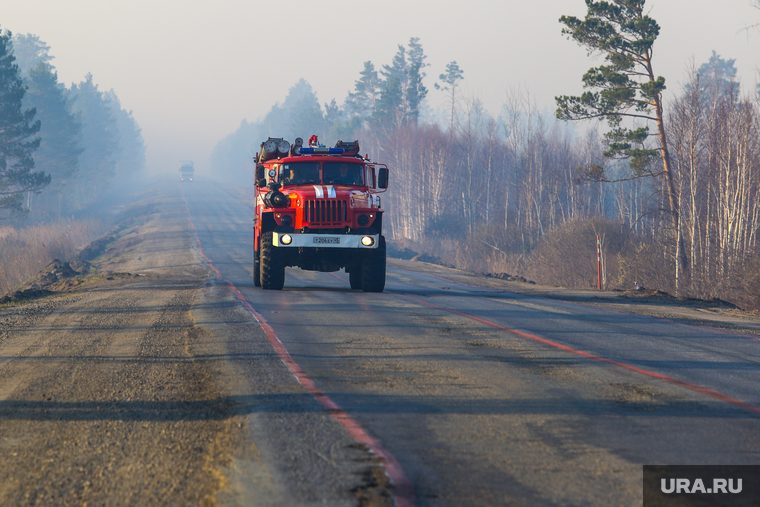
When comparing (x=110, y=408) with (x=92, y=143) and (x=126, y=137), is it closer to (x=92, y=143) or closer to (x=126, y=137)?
(x=92, y=143)

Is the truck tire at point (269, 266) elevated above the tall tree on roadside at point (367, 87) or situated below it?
below

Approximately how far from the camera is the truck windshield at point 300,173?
46.1ft

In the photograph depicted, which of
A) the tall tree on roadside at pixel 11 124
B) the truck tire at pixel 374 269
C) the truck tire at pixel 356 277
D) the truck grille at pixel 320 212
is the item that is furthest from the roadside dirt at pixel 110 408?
the tall tree on roadside at pixel 11 124

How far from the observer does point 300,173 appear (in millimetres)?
14109

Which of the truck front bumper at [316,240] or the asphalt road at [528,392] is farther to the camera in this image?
the truck front bumper at [316,240]

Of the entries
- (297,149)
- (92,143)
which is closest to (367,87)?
(92,143)

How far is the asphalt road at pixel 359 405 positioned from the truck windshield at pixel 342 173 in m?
3.65

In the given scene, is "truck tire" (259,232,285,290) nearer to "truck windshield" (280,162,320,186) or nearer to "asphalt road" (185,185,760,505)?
→ "truck windshield" (280,162,320,186)

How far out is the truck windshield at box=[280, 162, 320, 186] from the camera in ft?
46.1

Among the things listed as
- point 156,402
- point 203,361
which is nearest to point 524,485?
point 156,402

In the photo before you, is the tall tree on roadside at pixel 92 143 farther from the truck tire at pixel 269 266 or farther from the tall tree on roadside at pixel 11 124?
the truck tire at pixel 269 266

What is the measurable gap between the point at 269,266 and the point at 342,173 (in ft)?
8.59

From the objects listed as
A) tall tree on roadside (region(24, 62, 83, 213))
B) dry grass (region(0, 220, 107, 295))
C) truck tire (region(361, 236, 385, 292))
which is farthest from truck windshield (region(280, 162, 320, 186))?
tall tree on roadside (region(24, 62, 83, 213))

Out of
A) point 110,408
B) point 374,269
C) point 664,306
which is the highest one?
point 374,269
